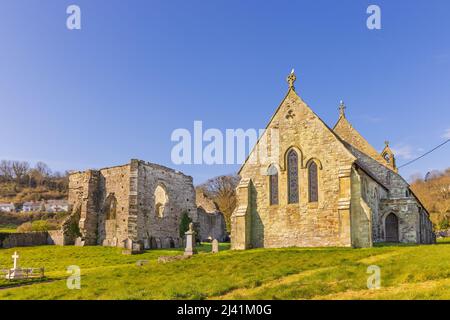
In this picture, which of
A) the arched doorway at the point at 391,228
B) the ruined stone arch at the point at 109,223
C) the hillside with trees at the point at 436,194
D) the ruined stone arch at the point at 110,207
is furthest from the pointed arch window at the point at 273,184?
the hillside with trees at the point at 436,194

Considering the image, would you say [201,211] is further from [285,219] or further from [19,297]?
[19,297]

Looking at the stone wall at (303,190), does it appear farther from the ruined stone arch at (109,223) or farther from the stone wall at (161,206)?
the ruined stone arch at (109,223)

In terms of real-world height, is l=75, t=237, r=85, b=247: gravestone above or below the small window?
below

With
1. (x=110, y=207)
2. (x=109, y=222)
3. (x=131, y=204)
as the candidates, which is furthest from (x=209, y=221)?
(x=131, y=204)

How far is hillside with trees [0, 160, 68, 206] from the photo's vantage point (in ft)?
349

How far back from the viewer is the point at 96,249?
32875 mm

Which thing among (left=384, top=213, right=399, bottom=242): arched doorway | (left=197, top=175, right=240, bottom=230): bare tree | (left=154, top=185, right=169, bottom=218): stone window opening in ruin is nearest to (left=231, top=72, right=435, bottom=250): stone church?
(left=384, top=213, right=399, bottom=242): arched doorway

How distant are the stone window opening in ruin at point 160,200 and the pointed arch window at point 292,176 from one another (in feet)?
58.3

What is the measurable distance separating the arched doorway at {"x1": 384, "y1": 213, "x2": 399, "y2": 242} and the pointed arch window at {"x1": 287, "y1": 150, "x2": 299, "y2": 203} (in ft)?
26.9

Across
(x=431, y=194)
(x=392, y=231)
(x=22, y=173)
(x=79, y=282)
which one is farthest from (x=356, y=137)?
(x=22, y=173)

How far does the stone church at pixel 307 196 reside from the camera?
→ 2147 centimetres

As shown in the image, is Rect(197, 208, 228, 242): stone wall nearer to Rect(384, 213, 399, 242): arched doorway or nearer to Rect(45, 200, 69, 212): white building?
Rect(384, 213, 399, 242): arched doorway
